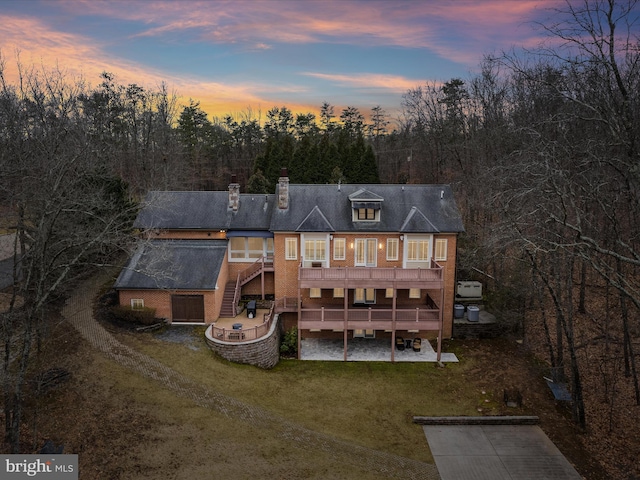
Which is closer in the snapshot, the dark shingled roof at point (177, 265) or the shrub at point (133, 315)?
the shrub at point (133, 315)

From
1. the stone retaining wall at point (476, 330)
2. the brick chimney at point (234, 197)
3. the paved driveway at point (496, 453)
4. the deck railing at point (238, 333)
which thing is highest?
the brick chimney at point (234, 197)

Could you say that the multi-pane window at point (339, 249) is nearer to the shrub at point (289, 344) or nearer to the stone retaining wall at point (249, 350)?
the shrub at point (289, 344)

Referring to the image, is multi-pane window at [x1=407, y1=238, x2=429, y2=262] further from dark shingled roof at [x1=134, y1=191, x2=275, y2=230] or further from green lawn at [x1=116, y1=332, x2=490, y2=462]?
dark shingled roof at [x1=134, y1=191, x2=275, y2=230]

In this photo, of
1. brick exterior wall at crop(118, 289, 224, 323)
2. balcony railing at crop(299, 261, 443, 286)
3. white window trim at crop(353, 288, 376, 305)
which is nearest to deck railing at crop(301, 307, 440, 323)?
balcony railing at crop(299, 261, 443, 286)

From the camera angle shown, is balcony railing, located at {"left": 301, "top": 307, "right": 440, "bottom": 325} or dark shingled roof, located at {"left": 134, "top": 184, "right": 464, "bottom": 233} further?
dark shingled roof, located at {"left": 134, "top": 184, "right": 464, "bottom": 233}

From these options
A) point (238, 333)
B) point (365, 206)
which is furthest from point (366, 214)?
point (238, 333)

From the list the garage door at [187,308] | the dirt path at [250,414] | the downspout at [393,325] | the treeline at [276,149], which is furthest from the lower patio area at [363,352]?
the treeline at [276,149]
